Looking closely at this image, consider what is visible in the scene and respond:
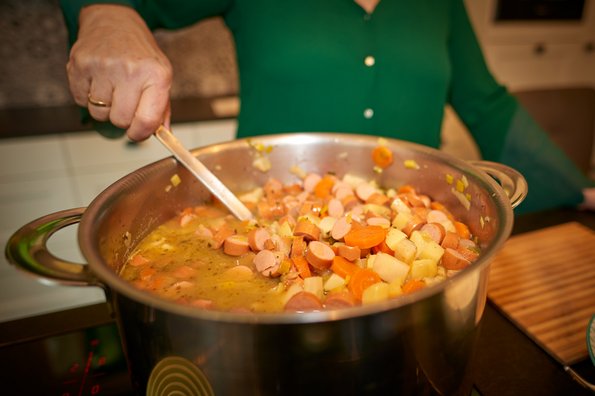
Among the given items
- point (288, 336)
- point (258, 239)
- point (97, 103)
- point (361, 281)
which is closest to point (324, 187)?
point (258, 239)

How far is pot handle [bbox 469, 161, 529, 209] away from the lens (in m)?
0.65

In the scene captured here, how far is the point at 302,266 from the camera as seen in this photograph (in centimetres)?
70

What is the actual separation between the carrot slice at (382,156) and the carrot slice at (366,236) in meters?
0.28

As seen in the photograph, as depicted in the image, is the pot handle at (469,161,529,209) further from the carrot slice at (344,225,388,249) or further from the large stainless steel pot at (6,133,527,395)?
the carrot slice at (344,225,388,249)

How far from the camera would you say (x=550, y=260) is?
95 centimetres

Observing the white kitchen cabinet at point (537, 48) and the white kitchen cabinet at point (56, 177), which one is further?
the white kitchen cabinet at point (537, 48)

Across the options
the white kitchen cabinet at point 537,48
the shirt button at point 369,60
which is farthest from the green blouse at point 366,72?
the white kitchen cabinet at point 537,48

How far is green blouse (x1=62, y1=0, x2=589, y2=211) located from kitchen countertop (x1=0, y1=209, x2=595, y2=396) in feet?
2.22

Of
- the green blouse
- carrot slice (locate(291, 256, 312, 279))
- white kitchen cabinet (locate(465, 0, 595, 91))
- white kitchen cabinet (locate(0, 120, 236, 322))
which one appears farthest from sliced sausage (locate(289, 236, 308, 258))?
white kitchen cabinet (locate(465, 0, 595, 91))

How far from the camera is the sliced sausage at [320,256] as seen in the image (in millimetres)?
690

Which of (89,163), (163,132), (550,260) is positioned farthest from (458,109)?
(89,163)

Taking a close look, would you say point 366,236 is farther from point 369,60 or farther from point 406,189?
point 369,60

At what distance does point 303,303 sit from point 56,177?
1949 millimetres

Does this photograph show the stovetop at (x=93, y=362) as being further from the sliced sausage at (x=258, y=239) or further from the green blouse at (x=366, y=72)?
the green blouse at (x=366, y=72)
